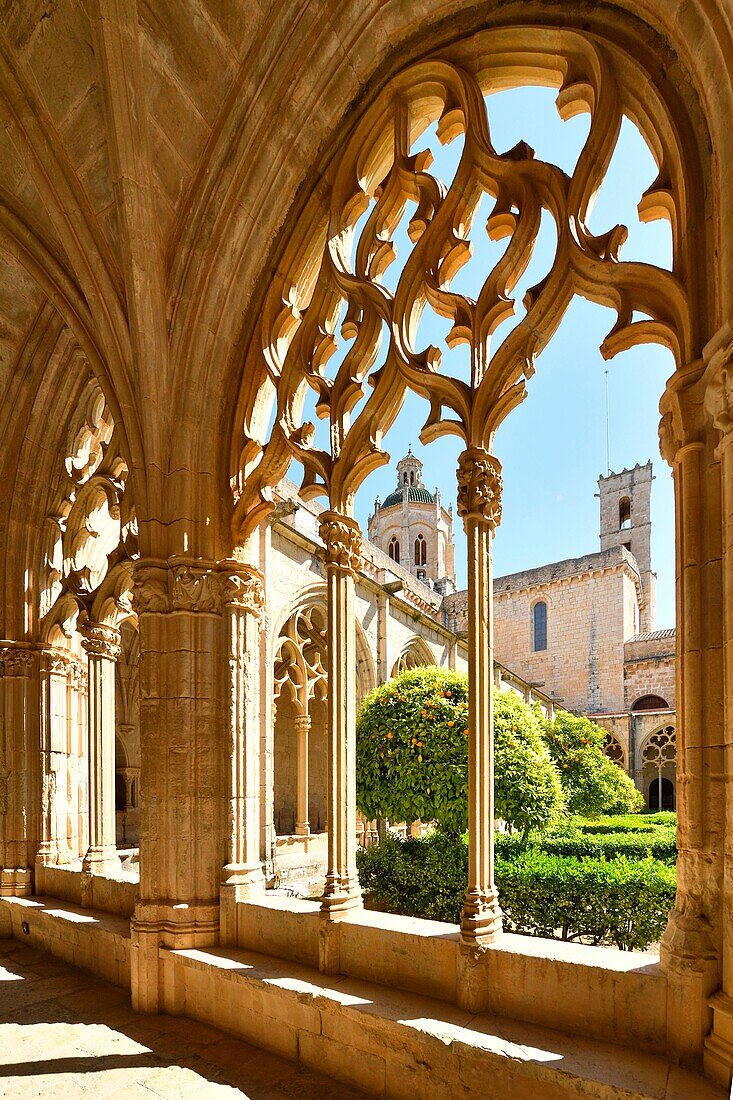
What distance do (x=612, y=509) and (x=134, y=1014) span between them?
117ft

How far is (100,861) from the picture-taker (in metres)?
4.85

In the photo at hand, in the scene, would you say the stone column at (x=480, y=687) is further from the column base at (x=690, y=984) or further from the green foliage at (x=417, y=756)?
the green foliage at (x=417, y=756)

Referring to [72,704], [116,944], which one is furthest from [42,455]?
[116,944]

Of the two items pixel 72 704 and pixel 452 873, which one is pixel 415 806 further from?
pixel 72 704

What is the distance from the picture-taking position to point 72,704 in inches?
228

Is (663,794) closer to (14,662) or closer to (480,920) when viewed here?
(14,662)

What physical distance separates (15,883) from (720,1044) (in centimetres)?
509

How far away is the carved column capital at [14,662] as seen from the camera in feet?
18.4

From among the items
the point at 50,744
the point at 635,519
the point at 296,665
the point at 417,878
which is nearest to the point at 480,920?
the point at 417,878

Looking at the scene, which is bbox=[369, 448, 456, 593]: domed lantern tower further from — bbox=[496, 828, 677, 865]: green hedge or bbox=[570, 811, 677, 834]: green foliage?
bbox=[496, 828, 677, 865]: green hedge

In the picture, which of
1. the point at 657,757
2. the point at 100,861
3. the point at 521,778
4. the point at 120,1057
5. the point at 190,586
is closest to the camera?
the point at 120,1057

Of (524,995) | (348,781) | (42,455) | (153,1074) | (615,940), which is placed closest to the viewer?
(524,995)

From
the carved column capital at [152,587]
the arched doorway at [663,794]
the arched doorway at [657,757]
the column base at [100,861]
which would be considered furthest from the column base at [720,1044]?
the arched doorway at [663,794]

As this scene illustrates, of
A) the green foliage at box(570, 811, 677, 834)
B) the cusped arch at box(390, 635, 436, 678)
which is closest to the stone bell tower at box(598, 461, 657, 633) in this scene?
the green foliage at box(570, 811, 677, 834)
